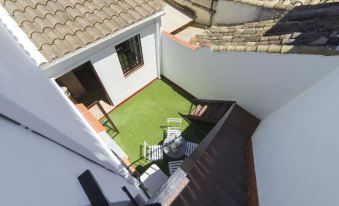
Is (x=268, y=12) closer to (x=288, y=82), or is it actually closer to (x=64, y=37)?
(x=288, y=82)

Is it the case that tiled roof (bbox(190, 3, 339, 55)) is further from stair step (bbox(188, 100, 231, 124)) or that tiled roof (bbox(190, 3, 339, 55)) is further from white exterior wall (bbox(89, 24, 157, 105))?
stair step (bbox(188, 100, 231, 124))

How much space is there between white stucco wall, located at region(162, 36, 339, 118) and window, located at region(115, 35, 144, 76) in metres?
1.30

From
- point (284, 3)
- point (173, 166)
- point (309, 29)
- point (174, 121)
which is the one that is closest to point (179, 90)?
point (174, 121)

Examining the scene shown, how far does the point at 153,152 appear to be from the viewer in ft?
29.3

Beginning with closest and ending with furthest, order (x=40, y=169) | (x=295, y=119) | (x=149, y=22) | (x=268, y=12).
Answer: (x=40, y=169) < (x=295, y=119) < (x=268, y=12) < (x=149, y=22)

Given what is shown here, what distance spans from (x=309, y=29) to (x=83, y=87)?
384 inches

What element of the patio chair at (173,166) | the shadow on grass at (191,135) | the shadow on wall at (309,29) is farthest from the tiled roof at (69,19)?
the patio chair at (173,166)

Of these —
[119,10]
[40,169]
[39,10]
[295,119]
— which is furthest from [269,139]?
[39,10]

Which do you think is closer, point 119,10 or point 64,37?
point 64,37

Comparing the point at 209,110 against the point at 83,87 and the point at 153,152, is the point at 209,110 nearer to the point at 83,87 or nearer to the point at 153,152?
the point at 153,152

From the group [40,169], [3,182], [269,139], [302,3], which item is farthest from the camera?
[302,3]

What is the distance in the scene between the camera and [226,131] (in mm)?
7480

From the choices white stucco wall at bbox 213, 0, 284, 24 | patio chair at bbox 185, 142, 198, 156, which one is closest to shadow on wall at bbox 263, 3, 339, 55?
white stucco wall at bbox 213, 0, 284, 24

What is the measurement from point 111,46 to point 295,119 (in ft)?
21.3
